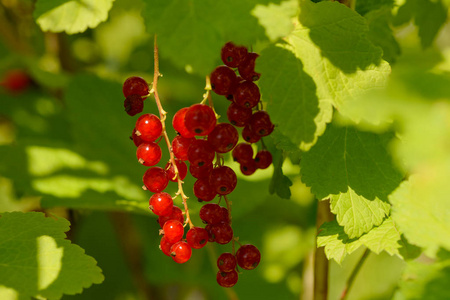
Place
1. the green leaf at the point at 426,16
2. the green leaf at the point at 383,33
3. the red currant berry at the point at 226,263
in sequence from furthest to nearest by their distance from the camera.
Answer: the green leaf at the point at 426,16
the green leaf at the point at 383,33
the red currant berry at the point at 226,263

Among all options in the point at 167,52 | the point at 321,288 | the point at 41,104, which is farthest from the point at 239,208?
the point at 41,104

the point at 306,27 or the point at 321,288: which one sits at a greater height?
the point at 306,27

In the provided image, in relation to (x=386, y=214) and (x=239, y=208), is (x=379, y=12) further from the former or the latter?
(x=239, y=208)

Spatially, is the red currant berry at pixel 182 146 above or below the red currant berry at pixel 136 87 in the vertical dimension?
below

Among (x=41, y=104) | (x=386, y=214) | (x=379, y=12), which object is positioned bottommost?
(x=41, y=104)

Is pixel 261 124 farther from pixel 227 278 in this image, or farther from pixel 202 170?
pixel 227 278

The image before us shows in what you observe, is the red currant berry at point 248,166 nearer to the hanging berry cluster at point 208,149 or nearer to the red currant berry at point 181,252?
the hanging berry cluster at point 208,149

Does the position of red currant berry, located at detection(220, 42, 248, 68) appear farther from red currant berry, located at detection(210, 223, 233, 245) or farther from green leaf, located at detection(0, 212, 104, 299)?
green leaf, located at detection(0, 212, 104, 299)

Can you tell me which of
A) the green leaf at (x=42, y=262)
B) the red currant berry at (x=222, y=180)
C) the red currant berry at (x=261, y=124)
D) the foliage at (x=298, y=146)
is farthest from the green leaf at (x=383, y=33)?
the green leaf at (x=42, y=262)
